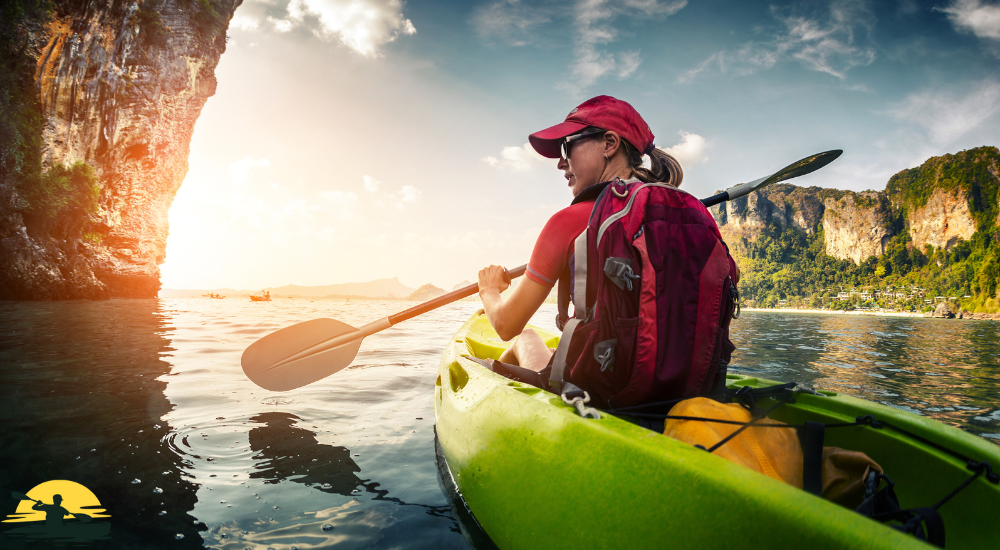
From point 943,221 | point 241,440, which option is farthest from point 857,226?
point 241,440

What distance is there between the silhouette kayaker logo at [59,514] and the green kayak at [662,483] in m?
1.48

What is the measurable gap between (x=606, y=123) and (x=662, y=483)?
56.8 inches

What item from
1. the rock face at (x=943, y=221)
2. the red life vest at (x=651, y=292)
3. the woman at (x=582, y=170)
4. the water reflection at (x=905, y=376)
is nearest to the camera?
the red life vest at (x=651, y=292)

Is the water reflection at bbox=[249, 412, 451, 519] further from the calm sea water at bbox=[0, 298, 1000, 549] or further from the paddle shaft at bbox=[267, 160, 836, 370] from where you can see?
the paddle shaft at bbox=[267, 160, 836, 370]

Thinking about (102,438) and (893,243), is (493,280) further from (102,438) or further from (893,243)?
(893,243)

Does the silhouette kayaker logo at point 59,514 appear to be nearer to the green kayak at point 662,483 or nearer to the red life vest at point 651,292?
the green kayak at point 662,483

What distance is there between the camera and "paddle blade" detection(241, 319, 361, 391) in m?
3.35

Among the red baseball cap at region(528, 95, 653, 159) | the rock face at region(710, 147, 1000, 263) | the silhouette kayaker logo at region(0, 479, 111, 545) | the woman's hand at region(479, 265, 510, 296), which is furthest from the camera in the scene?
the rock face at region(710, 147, 1000, 263)

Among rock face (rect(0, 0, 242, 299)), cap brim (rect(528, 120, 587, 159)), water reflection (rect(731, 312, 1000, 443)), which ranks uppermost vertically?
rock face (rect(0, 0, 242, 299))

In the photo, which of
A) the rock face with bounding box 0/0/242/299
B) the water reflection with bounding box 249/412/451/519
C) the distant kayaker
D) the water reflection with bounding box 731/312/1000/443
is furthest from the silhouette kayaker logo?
the rock face with bounding box 0/0/242/299

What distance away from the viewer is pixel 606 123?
5.84 ft

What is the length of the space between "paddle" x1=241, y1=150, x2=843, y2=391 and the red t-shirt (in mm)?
1477

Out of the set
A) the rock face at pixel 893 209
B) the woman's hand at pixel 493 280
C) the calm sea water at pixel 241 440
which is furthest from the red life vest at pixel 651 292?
the rock face at pixel 893 209

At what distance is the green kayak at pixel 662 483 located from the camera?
84cm
